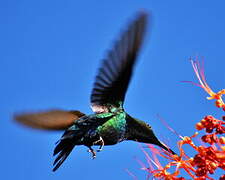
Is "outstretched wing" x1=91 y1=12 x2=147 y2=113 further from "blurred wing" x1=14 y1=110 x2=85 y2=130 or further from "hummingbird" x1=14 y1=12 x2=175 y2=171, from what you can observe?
"blurred wing" x1=14 y1=110 x2=85 y2=130

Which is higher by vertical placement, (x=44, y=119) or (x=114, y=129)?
(x=44, y=119)

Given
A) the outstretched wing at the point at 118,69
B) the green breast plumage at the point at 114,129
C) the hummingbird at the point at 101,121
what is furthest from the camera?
the green breast plumage at the point at 114,129

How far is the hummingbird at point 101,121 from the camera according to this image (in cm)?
384

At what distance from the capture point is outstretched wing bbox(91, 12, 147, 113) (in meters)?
2.90

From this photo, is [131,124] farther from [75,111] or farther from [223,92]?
[223,92]

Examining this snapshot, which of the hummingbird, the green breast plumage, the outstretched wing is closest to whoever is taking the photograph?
the outstretched wing

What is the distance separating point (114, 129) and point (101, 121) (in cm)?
15

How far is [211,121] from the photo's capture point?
10.7ft

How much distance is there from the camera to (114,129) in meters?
4.30

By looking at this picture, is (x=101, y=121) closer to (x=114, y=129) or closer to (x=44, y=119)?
(x=114, y=129)

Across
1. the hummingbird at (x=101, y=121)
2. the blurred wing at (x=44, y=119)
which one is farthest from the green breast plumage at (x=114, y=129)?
the blurred wing at (x=44, y=119)

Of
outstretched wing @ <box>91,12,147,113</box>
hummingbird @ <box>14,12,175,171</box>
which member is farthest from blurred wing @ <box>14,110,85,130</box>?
outstretched wing @ <box>91,12,147,113</box>

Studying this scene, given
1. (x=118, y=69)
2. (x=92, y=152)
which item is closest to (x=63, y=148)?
(x=92, y=152)

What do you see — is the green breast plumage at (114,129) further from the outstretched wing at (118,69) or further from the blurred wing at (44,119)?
the blurred wing at (44,119)
